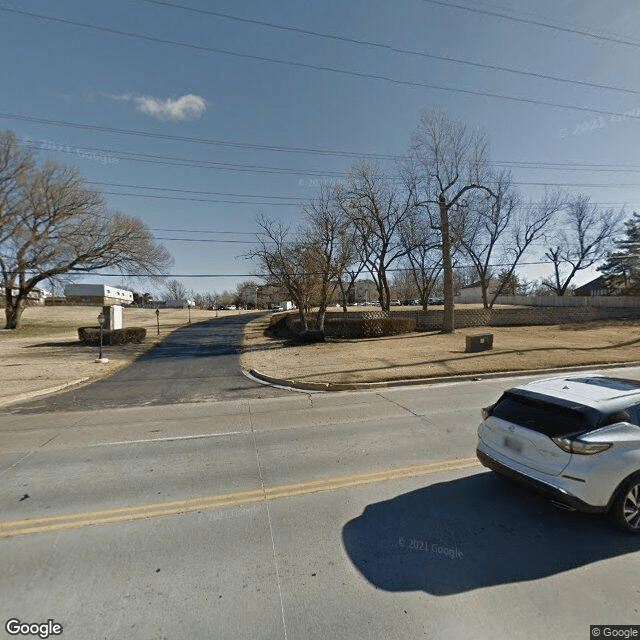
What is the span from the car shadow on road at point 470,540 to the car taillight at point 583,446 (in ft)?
2.63

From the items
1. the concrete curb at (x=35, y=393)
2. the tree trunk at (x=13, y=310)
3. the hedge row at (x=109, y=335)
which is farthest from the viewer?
the tree trunk at (x=13, y=310)

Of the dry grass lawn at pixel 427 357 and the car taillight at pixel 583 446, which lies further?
the dry grass lawn at pixel 427 357

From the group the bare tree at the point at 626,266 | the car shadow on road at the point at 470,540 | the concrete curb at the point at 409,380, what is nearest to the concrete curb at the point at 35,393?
the concrete curb at the point at 409,380

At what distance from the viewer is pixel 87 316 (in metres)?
53.2

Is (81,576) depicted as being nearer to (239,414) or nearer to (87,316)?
(239,414)

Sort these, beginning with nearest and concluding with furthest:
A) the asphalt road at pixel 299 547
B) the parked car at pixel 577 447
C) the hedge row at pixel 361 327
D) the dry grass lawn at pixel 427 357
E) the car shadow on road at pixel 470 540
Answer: the asphalt road at pixel 299 547 → the car shadow on road at pixel 470 540 → the parked car at pixel 577 447 → the dry grass lawn at pixel 427 357 → the hedge row at pixel 361 327

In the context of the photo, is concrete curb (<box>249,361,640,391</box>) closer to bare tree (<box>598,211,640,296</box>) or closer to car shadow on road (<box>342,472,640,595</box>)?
car shadow on road (<box>342,472,640,595</box>)

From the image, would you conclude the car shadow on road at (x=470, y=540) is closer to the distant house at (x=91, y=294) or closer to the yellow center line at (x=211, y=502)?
the yellow center line at (x=211, y=502)

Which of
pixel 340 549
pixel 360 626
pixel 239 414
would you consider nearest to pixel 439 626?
pixel 360 626

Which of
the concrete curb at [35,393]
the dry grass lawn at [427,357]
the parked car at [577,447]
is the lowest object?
the concrete curb at [35,393]

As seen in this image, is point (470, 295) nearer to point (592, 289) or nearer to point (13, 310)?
point (592, 289)

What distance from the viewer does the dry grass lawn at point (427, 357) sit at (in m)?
11.9

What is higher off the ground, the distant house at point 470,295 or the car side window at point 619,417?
the distant house at point 470,295

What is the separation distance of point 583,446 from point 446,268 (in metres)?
20.6
